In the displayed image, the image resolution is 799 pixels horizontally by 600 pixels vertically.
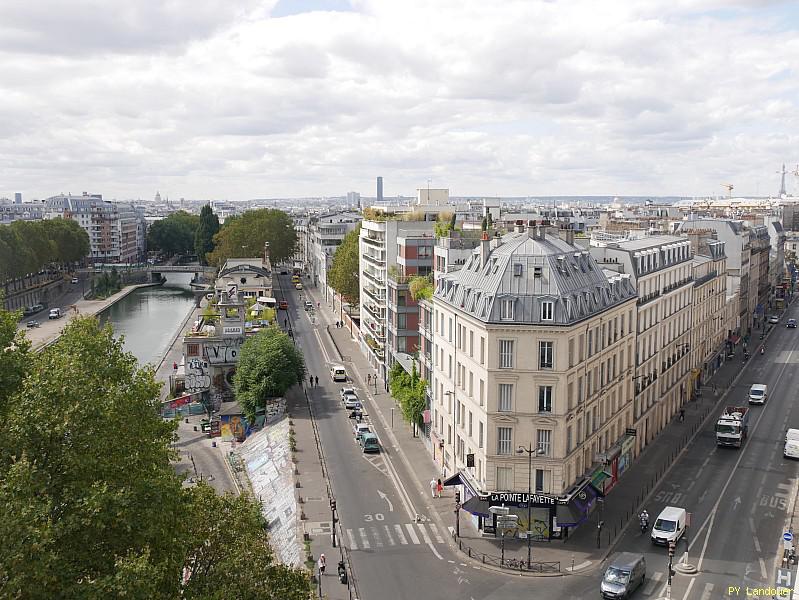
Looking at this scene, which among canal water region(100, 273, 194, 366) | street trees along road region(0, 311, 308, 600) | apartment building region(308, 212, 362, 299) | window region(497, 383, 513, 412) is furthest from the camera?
apartment building region(308, 212, 362, 299)

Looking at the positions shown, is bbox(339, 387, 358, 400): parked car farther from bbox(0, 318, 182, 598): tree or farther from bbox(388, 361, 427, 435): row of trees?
bbox(0, 318, 182, 598): tree

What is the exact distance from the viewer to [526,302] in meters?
51.9

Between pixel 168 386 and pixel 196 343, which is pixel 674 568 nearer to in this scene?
pixel 196 343

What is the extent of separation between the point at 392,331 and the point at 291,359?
12.5 metres

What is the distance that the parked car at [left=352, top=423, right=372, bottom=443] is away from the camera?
73.9m

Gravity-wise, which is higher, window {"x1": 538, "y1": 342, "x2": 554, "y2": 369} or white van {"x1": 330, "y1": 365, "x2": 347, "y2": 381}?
window {"x1": 538, "y1": 342, "x2": 554, "y2": 369}

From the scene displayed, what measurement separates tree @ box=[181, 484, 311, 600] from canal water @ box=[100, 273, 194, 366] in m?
87.2

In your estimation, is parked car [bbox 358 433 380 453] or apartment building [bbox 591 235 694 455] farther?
parked car [bbox 358 433 380 453]

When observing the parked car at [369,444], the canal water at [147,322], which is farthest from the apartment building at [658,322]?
the canal water at [147,322]

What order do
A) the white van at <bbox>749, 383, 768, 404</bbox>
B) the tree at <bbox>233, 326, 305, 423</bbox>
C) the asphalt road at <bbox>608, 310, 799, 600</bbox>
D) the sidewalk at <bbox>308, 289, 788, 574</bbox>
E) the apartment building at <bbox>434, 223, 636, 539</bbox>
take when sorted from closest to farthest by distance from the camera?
the asphalt road at <bbox>608, 310, 799, 600</bbox> < the sidewalk at <bbox>308, 289, 788, 574</bbox> < the apartment building at <bbox>434, 223, 636, 539</bbox> < the tree at <bbox>233, 326, 305, 423</bbox> < the white van at <bbox>749, 383, 768, 404</bbox>

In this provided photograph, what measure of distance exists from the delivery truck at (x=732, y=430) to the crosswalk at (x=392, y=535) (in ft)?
96.5

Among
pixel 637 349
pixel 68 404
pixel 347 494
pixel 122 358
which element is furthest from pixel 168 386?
pixel 68 404

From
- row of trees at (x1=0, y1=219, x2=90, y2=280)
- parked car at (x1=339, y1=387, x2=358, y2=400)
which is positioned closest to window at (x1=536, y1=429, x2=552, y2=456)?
parked car at (x1=339, y1=387, x2=358, y2=400)

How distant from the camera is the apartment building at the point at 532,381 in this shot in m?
51.6
